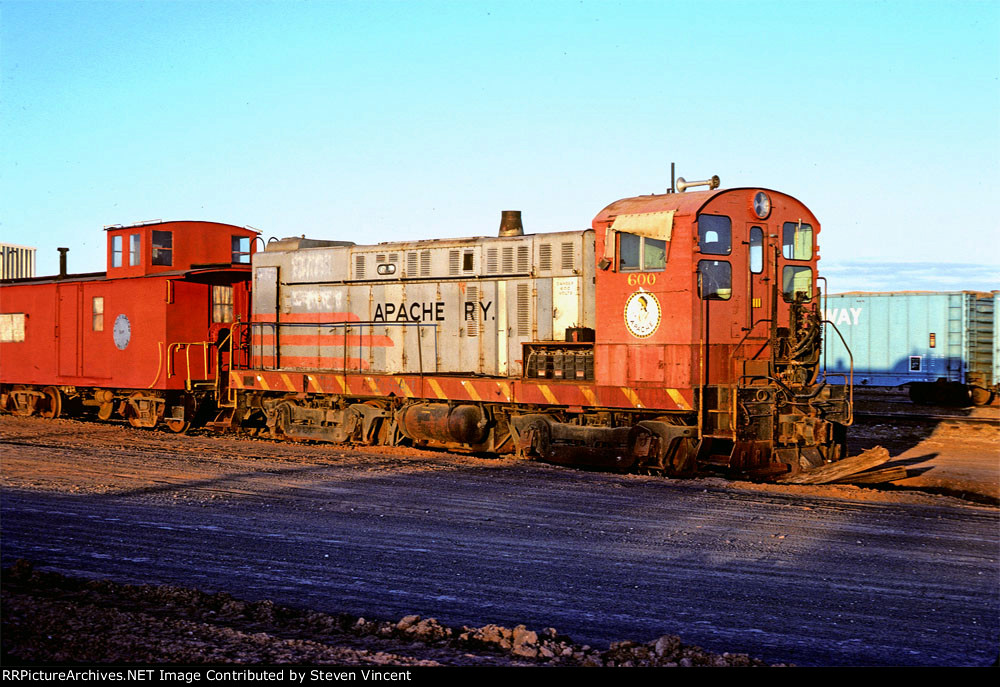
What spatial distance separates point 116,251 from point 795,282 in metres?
15.0

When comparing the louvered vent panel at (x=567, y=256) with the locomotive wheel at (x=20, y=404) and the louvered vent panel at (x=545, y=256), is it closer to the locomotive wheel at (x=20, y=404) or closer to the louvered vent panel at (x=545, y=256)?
the louvered vent panel at (x=545, y=256)

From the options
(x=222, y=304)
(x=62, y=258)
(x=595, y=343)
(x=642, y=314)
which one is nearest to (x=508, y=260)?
(x=595, y=343)

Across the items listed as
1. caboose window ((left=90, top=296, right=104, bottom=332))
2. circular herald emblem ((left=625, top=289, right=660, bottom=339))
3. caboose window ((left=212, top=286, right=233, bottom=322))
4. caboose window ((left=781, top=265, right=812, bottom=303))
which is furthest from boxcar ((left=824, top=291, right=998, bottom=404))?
caboose window ((left=90, top=296, right=104, bottom=332))

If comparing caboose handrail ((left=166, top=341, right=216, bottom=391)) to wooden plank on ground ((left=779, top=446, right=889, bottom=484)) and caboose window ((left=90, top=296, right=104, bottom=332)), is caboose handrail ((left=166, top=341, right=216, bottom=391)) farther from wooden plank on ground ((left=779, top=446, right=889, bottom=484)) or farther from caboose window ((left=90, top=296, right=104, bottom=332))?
wooden plank on ground ((left=779, top=446, right=889, bottom=484))

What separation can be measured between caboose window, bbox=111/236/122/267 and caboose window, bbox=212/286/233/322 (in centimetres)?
261

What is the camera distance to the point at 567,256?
13859mm

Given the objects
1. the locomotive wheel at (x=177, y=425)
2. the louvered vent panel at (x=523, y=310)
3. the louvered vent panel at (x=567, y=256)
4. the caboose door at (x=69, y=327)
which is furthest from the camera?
the caboose door at (x=69, y=327)

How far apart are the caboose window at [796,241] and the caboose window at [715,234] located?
3.61 feet

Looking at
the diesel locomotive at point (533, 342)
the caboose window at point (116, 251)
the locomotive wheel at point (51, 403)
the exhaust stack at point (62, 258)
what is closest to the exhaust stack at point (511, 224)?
the diesel locomotive at point (533, 342)

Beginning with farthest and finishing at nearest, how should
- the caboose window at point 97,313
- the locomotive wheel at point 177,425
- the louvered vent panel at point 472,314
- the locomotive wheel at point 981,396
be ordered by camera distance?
the locomotive wheel at point 981,396 < the caboose window at point 97,313 < the locomotive wheel at point 177,425 < the louvered vent panel at point 472,314

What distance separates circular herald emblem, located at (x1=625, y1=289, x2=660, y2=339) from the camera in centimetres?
1238

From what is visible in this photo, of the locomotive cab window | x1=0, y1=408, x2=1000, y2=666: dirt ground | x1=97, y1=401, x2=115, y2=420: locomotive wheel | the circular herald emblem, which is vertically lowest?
x1=0, y1=408, x2=1000, y2=666: dirt ground

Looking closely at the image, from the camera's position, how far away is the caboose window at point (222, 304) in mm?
19516

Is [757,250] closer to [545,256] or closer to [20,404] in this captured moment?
[545,256]
